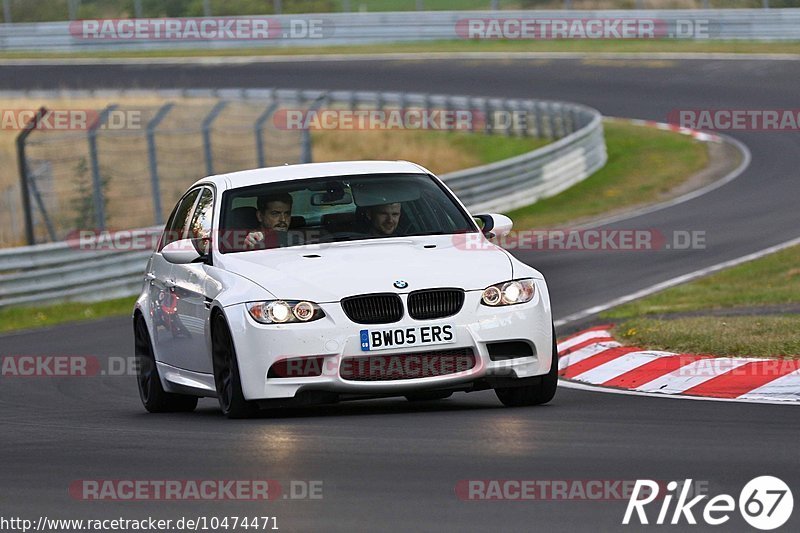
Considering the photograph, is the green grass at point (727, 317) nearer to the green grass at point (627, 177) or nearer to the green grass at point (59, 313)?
the green grass at point (627, 177)

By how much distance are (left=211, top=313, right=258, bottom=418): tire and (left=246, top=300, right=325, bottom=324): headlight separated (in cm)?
28

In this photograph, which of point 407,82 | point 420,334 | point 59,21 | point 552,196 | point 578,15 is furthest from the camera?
point 59,21

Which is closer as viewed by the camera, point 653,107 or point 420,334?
point 420,334

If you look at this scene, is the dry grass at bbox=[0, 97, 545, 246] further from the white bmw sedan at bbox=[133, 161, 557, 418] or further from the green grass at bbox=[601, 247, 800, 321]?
the white bmw sedan at bbox=[133, 161, 557, 418]

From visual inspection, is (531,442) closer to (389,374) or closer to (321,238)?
(389,374)

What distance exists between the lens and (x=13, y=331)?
738 inches

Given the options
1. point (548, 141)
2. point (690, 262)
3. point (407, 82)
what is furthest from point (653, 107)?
point (690, 262)

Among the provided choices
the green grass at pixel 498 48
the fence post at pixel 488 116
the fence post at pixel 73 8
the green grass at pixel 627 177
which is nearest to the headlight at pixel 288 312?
the green grass at pixel 627 177

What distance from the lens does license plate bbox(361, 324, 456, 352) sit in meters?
8.61

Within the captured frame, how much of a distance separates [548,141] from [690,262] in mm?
15432

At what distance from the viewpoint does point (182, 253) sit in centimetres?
977

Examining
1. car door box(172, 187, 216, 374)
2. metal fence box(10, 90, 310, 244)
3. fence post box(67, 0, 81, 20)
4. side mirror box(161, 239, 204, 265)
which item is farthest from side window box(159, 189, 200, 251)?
fence post box(67, 0, 81, 20)

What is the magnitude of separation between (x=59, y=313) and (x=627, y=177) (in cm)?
1222

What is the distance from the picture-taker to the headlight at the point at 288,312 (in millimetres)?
8680
